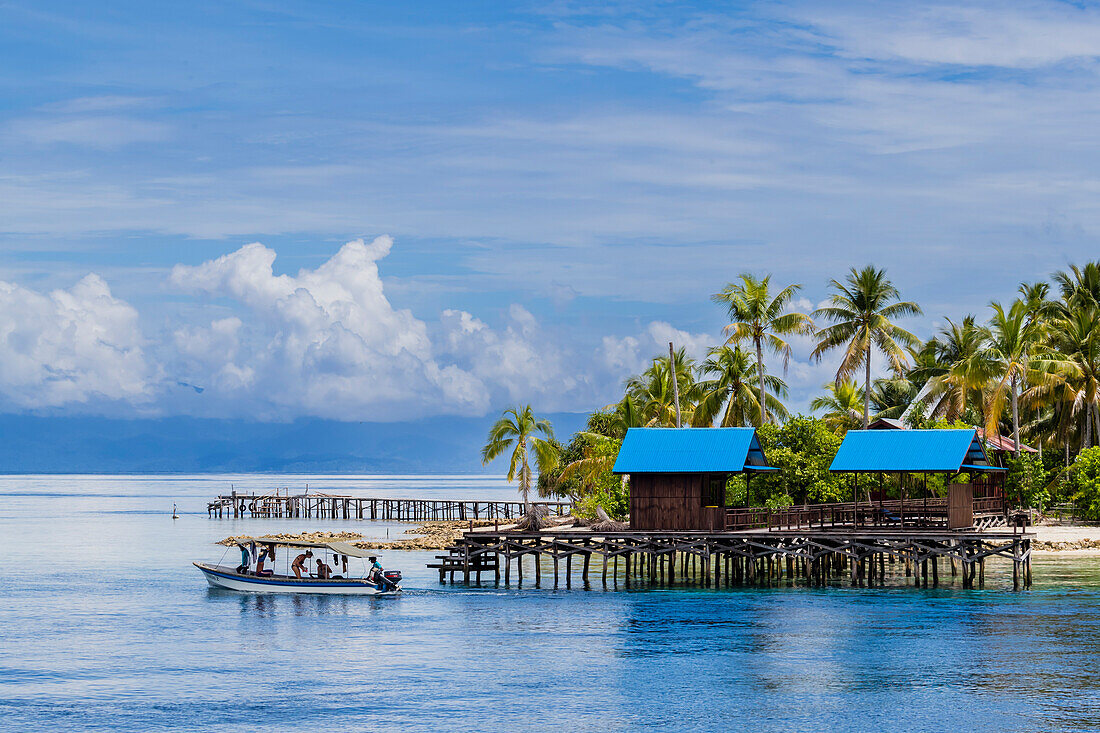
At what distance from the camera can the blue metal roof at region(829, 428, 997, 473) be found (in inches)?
2036

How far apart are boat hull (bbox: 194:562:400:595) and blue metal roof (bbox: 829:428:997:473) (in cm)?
1927

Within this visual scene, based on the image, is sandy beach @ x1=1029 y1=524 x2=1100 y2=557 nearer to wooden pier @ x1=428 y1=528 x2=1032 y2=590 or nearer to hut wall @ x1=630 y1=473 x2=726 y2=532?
wooden pier @ x1=428 y1=528 x2=1032 y2=590

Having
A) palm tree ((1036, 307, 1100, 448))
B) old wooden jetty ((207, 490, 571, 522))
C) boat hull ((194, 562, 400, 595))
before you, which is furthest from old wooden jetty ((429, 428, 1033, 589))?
old wooden jetty ((207, 490, 571, 522))

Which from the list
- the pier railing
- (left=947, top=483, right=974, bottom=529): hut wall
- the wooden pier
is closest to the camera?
the wooden pier

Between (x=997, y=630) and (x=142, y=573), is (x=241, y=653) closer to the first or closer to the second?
(x=997, y=630)

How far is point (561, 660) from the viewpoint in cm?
A: 3728

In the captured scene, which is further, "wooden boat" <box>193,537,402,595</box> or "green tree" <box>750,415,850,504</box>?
"green tree" <box>750,415,850,504</box>

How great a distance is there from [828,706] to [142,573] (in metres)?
45.2

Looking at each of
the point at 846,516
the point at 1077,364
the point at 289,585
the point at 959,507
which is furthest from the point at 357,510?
the point at 959,507

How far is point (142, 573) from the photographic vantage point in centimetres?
6688

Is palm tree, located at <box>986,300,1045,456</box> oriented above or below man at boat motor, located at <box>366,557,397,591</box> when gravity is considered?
above

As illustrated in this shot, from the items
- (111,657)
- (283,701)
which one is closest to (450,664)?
(283,701)

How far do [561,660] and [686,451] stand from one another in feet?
52.1

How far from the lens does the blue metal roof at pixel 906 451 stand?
51.7 meters
